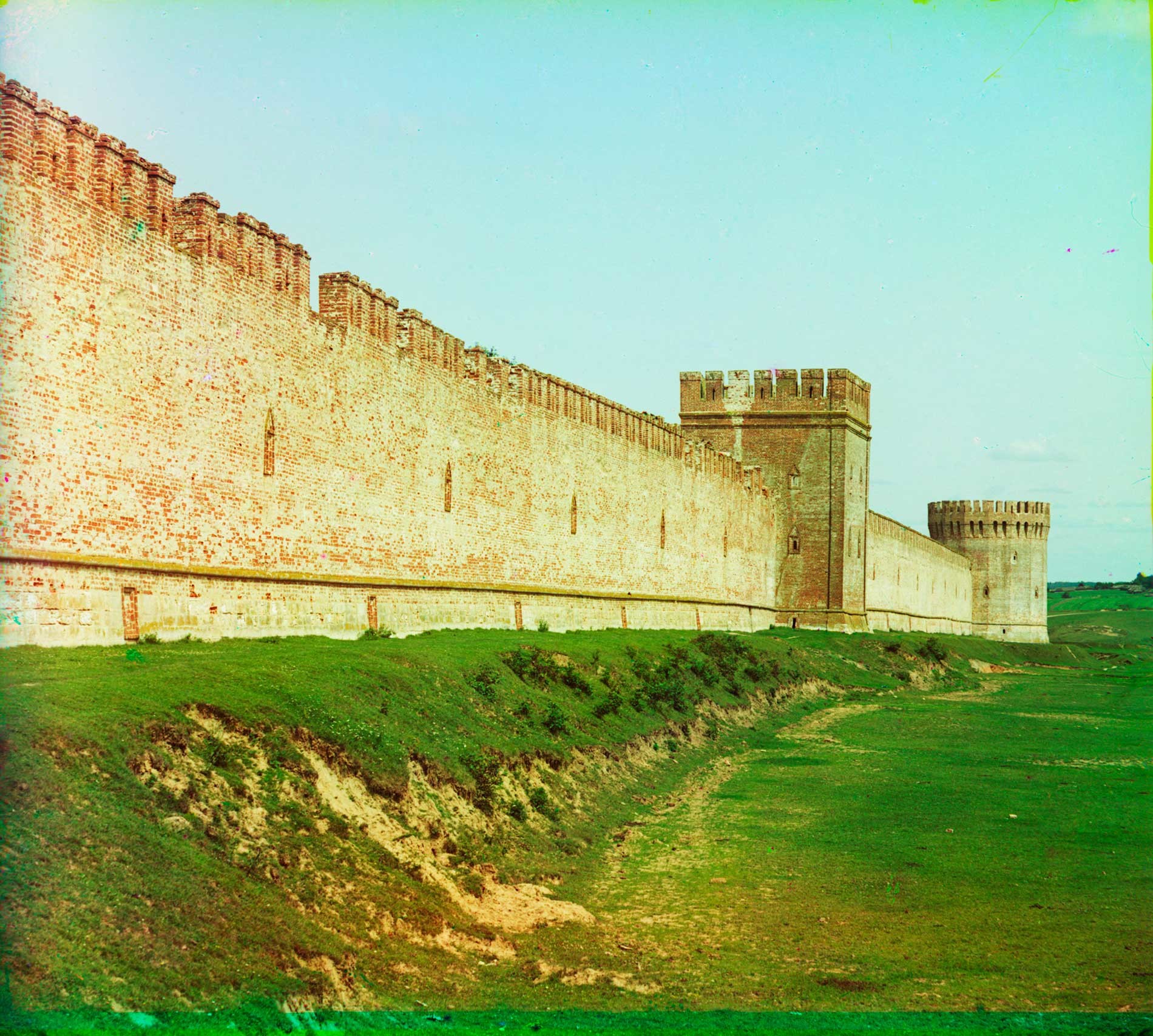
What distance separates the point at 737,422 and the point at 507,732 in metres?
31.7

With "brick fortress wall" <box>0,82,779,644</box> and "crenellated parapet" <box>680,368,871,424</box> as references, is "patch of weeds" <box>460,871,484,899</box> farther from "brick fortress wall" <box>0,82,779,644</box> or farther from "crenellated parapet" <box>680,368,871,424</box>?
"crenellated parapet" <box>680,368,871,424</box>

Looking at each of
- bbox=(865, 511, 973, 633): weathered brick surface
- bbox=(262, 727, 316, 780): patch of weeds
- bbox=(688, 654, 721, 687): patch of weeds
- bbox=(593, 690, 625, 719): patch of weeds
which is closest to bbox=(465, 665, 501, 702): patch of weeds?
bbox=(593, 690, 625, 719): patch of weeds

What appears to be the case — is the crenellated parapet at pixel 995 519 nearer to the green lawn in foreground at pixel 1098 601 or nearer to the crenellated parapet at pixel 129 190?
the green lawn in foreground at pixel 1098 601

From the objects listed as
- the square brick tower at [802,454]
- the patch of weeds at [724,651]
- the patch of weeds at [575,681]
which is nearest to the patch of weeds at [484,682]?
the patch of weeds at [575,681]

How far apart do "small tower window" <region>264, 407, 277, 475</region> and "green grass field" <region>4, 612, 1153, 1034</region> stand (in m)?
2.41

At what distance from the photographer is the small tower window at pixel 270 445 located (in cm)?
1638

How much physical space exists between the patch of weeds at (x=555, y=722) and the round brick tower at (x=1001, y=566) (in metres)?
61.5

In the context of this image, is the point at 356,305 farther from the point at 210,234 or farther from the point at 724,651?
the point at 724,651

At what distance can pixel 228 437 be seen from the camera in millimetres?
15477

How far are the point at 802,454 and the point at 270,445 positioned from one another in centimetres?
3129

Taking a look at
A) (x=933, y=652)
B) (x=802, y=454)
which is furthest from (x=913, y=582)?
(x=802, y=454)

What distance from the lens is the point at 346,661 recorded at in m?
13.6

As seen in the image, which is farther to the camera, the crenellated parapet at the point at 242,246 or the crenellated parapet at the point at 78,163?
the crenellated parapet at the point at 242,246

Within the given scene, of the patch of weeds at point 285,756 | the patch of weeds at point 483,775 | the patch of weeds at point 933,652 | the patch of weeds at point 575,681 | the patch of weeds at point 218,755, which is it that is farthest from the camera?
the patch of weeds at point 933,652
